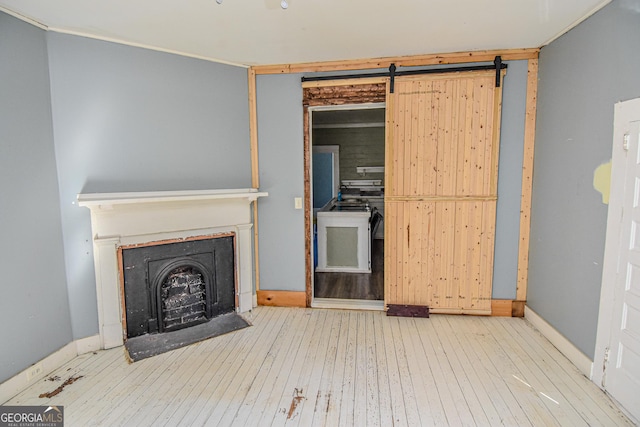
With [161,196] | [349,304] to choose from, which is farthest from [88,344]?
[349,304]

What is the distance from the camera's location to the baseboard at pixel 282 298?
3.82 metres

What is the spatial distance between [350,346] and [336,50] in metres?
2.72

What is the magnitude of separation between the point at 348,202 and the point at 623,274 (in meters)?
4.44

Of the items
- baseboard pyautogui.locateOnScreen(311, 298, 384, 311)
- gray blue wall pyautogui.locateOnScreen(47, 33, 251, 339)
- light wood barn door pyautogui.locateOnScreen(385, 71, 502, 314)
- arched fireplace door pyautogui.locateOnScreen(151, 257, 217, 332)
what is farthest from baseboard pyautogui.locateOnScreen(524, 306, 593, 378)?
gray blue wall pyautogui.locateOnScreen(47, 33, 251, 339)

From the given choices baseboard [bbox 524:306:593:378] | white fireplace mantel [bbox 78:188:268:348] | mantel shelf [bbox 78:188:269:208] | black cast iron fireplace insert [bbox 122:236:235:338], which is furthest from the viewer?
black cast iron fireplace insert [bbox 122:236:235:338]

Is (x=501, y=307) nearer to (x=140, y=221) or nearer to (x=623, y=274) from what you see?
(x=623, y=274)

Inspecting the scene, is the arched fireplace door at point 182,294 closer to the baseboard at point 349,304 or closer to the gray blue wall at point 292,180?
the gray blue wall at point 292,180

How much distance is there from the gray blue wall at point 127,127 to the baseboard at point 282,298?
1.32 meters

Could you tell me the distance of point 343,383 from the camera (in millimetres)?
2416

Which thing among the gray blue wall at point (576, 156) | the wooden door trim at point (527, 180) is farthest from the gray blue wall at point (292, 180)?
the gray blue wall at point (576, 156)

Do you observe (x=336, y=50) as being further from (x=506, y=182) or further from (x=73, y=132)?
(x=73, y=132)

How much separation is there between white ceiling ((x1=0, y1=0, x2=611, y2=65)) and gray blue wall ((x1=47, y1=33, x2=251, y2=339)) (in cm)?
19

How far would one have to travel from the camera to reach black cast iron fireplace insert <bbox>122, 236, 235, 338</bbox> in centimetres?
300

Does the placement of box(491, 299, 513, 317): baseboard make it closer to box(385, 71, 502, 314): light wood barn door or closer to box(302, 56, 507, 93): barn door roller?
box(385, 71, 502, 314): light wood barn door
